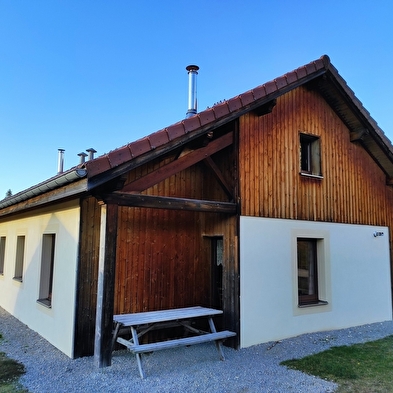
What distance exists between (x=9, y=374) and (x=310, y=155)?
7.40 metres

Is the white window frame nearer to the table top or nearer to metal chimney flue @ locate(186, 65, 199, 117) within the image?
the table top

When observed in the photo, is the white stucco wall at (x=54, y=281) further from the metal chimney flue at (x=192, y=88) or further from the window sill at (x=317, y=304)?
the window sill at (x=317, y=304)

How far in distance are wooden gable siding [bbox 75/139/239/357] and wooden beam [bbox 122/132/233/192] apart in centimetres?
47

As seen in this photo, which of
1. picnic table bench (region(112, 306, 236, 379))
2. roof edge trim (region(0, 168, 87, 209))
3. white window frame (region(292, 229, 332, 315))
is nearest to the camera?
roof edge trim (region(0, 168, 87, 209))

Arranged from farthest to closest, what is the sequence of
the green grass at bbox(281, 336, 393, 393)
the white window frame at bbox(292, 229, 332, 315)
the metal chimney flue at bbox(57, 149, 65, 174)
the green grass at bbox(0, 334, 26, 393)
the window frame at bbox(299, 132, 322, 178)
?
the metal chimney flue at bbox(57, 149, 65, 174)
the window frame at bbox(299, 132, 322, 178)
the white window frame at bbox(292, 229, 332, 315)
the green grass at bbox(281, 336, 393, 393)
the green grass at bbox(0, 334, 26, 393)

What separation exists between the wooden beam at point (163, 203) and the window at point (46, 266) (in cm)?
313

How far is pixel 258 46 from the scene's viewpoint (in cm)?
1263

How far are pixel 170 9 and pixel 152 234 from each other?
360 inches

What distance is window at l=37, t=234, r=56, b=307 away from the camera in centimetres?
732

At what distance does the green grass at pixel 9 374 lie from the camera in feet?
14.1

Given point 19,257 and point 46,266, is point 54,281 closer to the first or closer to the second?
point 46,266

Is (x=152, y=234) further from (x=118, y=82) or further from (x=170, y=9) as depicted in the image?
(x=118, y=82)

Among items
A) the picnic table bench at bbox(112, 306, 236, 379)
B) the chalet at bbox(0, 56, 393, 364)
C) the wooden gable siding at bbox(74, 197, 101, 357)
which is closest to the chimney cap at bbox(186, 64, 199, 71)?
the chalet at bbox(0, 56, 393, 364)

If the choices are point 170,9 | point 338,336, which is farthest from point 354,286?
point 170,9
